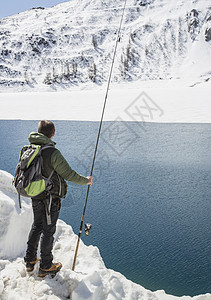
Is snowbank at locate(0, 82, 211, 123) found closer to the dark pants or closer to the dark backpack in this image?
the dark pants

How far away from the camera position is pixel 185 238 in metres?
3.93

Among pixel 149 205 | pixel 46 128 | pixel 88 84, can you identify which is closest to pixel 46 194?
pixel 46 128

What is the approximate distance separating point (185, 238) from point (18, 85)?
42.0 meters

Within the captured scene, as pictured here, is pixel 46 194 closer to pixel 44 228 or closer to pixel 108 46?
pixel 44 228

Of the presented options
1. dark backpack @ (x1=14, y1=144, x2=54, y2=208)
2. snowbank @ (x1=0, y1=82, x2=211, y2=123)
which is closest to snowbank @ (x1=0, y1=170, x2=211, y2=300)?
dark backpack @ (x1=14, y1=144, x2=54, y2=208)

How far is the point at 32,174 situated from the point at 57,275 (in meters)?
0.85

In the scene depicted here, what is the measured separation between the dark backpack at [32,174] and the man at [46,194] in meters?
0.03

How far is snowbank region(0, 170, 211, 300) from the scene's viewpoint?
1908 mm

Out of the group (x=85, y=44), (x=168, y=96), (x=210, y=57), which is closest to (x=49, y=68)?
(x=85, y=44)

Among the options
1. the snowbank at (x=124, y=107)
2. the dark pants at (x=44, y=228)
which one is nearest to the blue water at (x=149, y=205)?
the dark pants at (x=44, y=228)

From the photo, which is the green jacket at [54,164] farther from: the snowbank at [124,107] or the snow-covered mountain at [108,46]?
the snow-covered mountain at [108,46]

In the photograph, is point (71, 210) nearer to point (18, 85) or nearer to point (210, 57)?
point (18, 85)

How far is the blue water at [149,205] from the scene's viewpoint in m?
3.36

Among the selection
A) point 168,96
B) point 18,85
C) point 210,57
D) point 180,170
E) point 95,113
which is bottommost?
point 180,170
